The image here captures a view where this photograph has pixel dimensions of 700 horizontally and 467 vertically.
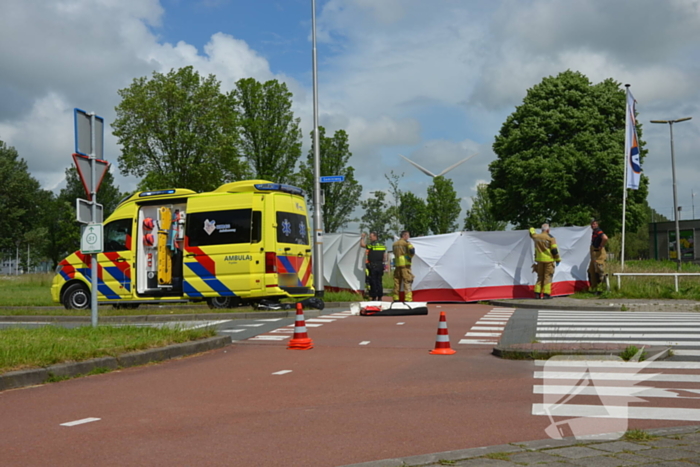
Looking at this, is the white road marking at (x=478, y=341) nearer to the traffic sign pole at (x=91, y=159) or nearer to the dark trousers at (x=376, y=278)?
the traffic sign pole at (x=91, y=159)

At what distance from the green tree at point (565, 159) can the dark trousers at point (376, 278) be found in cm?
2400

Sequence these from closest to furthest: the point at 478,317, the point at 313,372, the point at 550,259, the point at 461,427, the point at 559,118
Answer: the point at 461,427 → the point at 313,372 → the point at 478,317 → the point at 550,259 → the point at 559,118

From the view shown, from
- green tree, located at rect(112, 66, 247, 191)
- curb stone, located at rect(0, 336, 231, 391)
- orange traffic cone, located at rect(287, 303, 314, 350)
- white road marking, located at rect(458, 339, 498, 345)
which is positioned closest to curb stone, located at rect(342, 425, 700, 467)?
curb stone, located at rect(0, 336, 231, 391)

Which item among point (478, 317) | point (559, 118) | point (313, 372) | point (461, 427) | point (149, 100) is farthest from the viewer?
point (559, 118)

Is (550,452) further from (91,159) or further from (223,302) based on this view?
(223,302)

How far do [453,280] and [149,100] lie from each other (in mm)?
21264

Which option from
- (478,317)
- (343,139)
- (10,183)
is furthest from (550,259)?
(10,183)

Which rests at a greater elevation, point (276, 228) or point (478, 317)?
point (276, 228)

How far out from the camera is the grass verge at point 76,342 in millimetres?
8047

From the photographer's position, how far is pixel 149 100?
3531cm

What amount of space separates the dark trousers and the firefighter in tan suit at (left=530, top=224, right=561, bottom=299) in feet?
13.6

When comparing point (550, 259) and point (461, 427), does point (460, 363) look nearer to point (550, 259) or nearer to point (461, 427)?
point (461, 427)

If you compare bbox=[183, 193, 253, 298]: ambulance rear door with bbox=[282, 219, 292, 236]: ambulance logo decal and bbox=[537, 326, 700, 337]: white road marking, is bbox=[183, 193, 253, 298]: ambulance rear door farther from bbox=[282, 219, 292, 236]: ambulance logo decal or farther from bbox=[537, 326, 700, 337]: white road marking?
bbox=[537, 326, 700, 337]: white road marking

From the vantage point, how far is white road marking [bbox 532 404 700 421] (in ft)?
18.5
